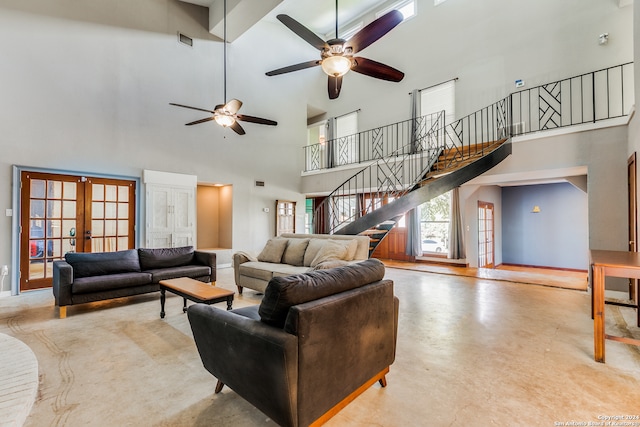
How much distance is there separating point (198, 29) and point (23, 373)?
7411 millimetres

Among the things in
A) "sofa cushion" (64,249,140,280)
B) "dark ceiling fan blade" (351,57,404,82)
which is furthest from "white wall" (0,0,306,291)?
"dark ceiling fan blade" (351,57,404,82)

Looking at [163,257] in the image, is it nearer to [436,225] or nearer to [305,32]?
[305,32]

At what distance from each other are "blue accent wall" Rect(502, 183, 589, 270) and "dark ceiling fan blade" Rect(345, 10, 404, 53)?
7.44m

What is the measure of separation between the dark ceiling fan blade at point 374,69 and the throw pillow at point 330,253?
7.72 ft

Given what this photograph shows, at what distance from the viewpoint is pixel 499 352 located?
275cm

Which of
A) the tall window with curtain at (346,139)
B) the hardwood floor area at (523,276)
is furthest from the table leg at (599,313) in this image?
the tall window with curtain at (346,139)

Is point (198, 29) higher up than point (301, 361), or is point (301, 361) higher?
point (198, 29)

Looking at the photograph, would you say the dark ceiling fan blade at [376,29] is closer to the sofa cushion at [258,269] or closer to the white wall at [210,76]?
the sofa cushion at [258,269]

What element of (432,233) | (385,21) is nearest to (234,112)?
(385,21)

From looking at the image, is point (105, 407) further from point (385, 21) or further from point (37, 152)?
point (37, 152)

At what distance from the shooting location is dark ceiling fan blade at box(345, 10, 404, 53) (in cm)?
297

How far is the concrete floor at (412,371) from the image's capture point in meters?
1.88

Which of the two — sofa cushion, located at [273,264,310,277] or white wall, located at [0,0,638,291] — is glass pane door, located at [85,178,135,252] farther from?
sofa cushion, located at [273,264,310,277]

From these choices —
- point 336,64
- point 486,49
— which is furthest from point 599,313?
point 486,49
